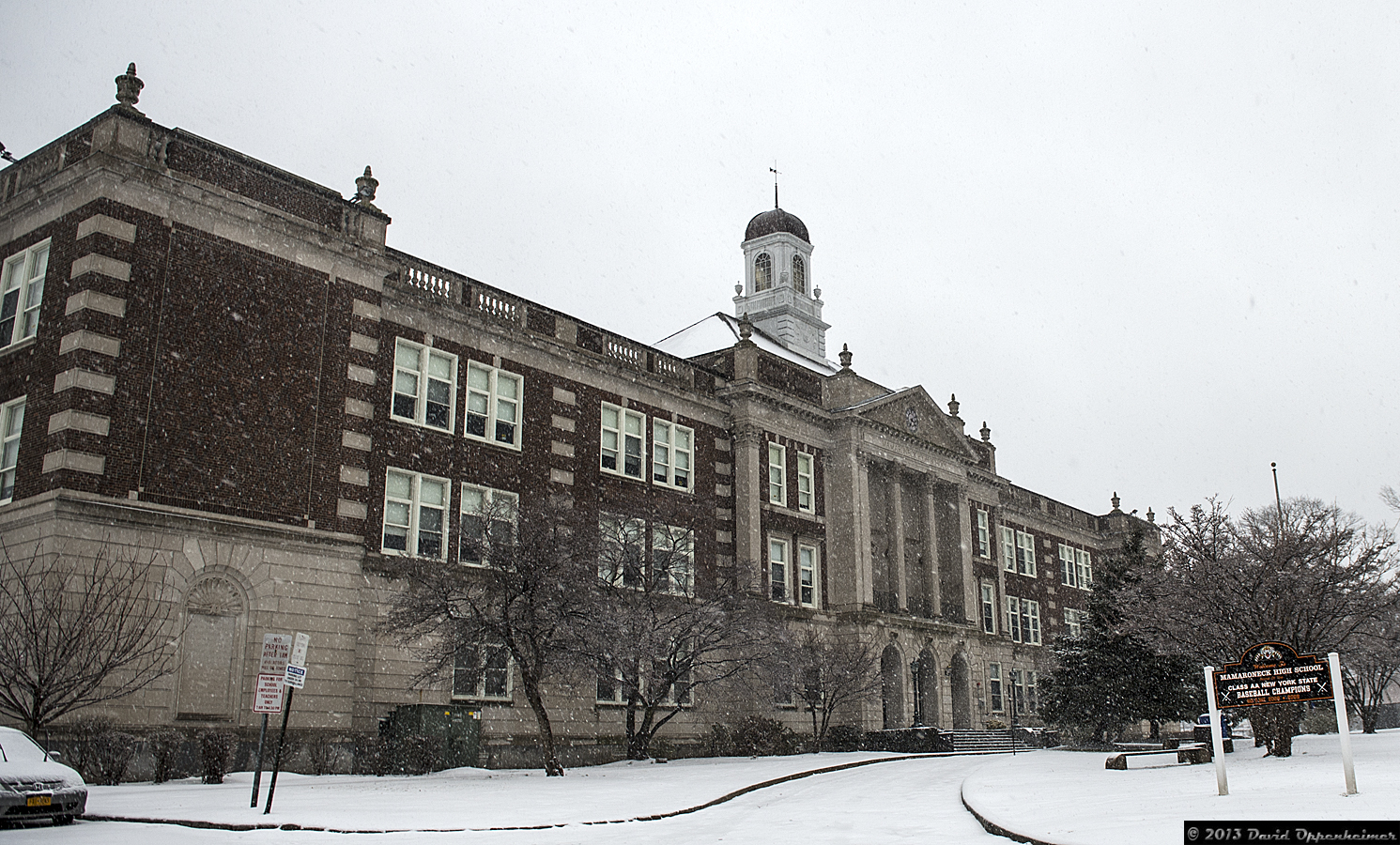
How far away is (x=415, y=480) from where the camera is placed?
31750 millimetres

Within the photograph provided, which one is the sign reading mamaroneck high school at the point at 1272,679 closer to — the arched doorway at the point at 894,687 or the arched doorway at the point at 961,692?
the arched doorway at the point at 894,687

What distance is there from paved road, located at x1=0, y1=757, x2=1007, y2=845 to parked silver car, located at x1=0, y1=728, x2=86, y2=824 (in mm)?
288

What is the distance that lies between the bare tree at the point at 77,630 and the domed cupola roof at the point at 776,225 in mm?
51632

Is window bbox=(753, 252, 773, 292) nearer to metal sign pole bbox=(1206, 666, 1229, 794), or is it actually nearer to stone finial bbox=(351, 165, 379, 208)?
stone finial bbox=(351, 165, 379, 208)

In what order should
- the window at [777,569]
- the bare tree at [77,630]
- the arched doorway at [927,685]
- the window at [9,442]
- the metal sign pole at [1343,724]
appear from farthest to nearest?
the arched doorway at [927,685], the window at [777,569], the window at [9,442], the bare tree at [77,630], the metal sign pole at [1343,724]

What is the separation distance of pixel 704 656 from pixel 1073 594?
40.6 meters

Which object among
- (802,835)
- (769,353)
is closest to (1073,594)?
(769,353)

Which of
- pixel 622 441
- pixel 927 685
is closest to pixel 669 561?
pixel 622 441

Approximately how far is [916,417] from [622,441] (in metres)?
18.4

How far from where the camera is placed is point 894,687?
47906 mm

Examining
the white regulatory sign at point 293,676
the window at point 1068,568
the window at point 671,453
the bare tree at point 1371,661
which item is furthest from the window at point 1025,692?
the white regulatory sign at point 293,676

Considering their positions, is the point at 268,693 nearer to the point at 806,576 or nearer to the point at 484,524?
the point at 484,524

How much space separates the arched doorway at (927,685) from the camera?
1976 inches

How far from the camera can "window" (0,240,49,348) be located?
1045 inches
